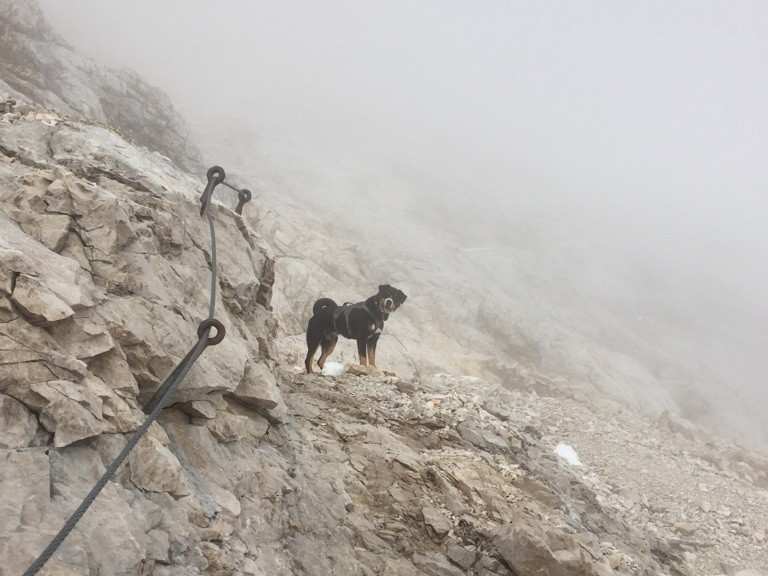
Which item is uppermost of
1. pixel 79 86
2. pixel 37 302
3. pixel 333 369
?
pixel 37 302

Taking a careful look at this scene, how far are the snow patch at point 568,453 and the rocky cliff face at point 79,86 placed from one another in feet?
58.8

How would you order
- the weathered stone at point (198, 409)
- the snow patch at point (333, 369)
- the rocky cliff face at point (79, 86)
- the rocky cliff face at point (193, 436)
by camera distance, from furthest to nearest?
the rocky cliff face at point (79, 86), the snow patch at point (333, 369), the weathered stone at point (198, 409), the rocky cliff face at point (193, 436)

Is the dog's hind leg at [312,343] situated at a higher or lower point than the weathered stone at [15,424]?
lower

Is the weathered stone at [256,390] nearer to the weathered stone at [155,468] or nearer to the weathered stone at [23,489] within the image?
the weathered stone at [155,468]

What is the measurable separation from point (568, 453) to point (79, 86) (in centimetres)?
2329

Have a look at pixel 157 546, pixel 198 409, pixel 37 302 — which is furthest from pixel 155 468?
pixel 37 302

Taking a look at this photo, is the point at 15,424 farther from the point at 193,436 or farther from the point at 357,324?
the point at 357,324

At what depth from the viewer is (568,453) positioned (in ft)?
41.9

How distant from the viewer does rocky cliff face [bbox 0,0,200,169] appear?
19703 millimetres

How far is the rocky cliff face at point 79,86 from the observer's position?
19.7m

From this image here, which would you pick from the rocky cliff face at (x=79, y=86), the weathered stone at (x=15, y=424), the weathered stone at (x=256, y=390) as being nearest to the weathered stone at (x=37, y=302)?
the weathered stone at (x=15, y=424)

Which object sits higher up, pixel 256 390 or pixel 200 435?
pixel 256 390

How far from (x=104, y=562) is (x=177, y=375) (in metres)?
1.18

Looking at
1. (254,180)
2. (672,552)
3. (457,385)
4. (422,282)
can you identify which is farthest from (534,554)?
(254,180)
